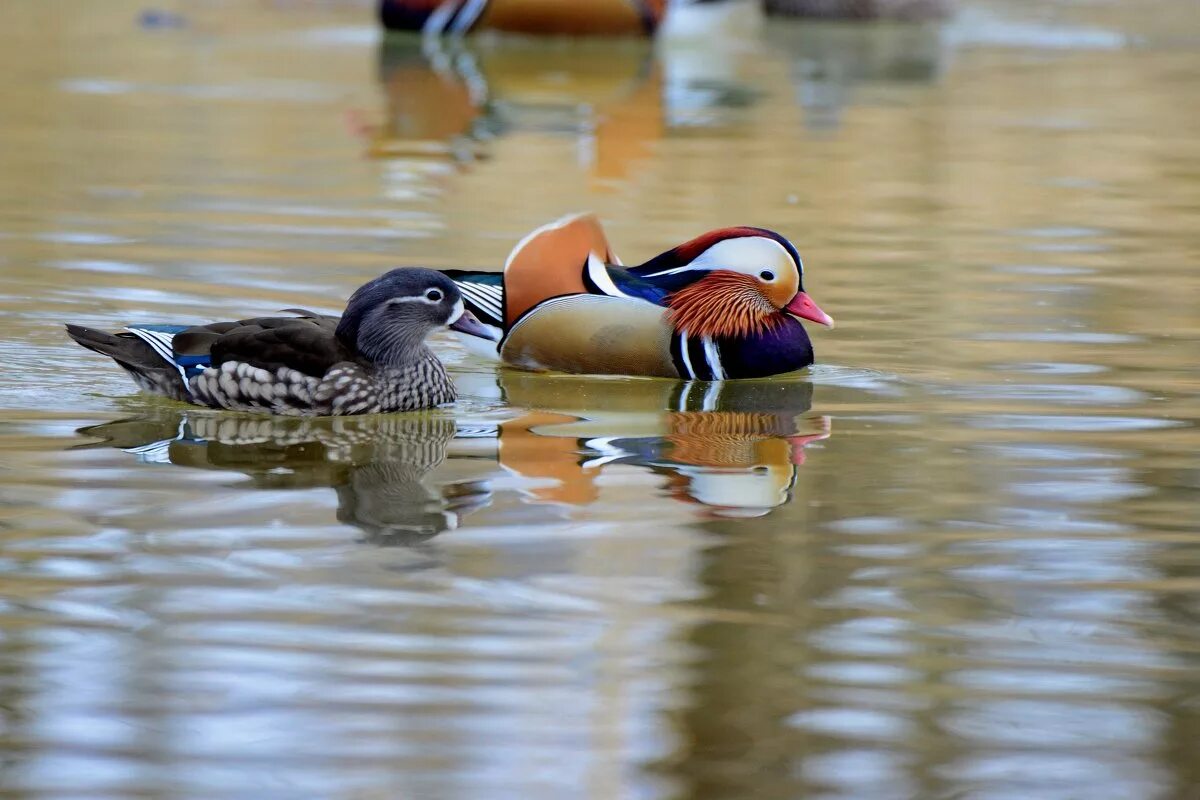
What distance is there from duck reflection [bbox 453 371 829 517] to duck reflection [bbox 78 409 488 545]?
254 millimetres

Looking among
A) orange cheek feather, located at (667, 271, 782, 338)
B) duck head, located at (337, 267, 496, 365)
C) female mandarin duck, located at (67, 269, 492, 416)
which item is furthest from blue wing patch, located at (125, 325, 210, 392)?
orange cheek feather, located at (667, 271, 782, 338)

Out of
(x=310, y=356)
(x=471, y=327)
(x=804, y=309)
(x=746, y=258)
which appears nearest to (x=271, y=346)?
(x=310, y=356)

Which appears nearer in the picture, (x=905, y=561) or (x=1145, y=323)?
(x=905, y=561)

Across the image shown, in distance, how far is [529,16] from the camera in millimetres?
19922

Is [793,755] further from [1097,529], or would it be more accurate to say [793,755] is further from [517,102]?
[517,102]

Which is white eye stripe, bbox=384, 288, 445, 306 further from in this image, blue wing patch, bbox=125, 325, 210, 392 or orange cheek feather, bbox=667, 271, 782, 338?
orange cheek feather, bbox=667, 271, 782, 338

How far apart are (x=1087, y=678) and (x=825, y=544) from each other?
3.41 feet

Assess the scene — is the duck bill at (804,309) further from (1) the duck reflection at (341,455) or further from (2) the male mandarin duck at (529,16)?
(2) the male mandarin duck at (529,16)

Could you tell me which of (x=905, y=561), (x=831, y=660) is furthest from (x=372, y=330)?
(x=831, y=660)

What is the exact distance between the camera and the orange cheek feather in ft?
24.4

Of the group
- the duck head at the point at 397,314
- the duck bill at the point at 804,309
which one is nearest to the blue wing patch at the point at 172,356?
the duck head at the point at 397,314

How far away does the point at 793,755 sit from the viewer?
414 cm

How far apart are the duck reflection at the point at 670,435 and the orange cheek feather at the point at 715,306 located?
21cm

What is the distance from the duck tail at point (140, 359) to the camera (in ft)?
22.4
